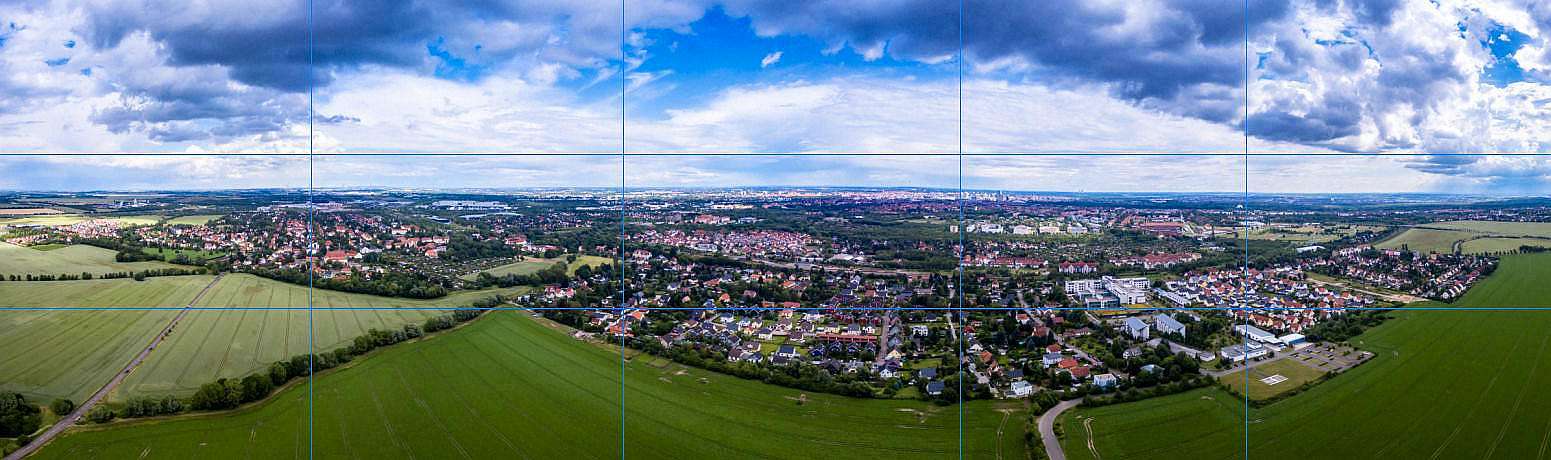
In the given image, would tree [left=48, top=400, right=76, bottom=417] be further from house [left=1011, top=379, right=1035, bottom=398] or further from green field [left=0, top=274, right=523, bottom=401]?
house [left=1011, top=379, right=1035, bottom=398]

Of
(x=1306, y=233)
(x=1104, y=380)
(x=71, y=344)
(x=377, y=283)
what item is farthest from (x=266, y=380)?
(x=1306, y=233)

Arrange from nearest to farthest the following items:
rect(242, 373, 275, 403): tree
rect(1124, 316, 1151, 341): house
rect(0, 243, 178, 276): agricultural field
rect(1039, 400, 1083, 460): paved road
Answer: rect(1039, 400, 1083, 460): paved road < rect(1124, 316, 1151, 341): house < rect(242, 373, 275, 403): tree < rect(0, 243, 178, 276): agricultural field

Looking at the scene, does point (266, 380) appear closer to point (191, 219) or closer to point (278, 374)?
point (278, 374)

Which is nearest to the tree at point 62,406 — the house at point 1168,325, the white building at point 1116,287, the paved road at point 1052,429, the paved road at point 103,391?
the paved road at point 103,391

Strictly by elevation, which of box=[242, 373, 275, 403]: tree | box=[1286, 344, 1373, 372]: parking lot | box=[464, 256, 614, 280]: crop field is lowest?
box=[242, 373, 275, 403]: tree

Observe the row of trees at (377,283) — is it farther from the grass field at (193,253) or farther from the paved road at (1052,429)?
the paved road at (1052,429)

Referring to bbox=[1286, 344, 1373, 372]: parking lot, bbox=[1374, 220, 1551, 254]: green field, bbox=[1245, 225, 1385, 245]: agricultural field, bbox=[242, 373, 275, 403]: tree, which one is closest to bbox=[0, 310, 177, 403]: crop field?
bbox=[242, 373, 275, 403]: tree
